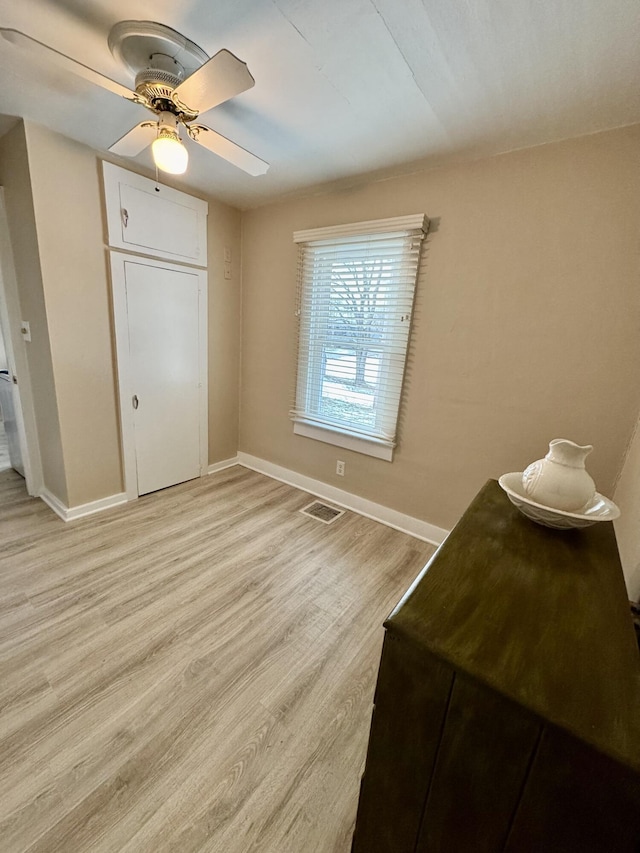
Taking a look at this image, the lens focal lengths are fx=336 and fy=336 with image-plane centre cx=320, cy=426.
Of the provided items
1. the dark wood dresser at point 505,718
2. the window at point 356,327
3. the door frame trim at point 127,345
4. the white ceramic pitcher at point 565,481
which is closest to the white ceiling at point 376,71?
the window at point 356,327

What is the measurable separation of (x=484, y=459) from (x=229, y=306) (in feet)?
8.14

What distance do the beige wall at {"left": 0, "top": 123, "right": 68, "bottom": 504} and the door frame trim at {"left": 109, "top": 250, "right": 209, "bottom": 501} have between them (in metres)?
0.39

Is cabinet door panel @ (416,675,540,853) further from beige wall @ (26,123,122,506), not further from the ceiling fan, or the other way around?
beige wall @ (26,123,122,506)

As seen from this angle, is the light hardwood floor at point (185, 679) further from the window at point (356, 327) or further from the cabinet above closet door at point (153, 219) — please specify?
the cabinet above closet door at point (153, 219)

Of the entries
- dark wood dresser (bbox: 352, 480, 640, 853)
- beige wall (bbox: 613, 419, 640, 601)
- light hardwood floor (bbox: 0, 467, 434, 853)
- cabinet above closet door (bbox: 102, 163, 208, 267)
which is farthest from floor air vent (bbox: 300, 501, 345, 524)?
cabinet above closet door (bbox: 102, 163, 208, 267)

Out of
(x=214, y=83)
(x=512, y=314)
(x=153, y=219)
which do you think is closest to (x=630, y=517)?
(x=512, y=314)

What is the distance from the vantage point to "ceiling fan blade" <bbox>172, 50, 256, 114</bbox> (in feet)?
3.38

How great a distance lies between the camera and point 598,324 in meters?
1.66

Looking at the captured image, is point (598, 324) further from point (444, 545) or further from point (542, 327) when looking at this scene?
point (444, 545)

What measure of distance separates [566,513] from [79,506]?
9.27ft

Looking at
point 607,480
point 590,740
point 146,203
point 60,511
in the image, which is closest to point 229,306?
point 146,203

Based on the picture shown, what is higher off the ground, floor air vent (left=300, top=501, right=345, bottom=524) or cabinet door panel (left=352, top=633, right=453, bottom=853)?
cabinet door panel (left=352, top=633, right=453, bottom=853)

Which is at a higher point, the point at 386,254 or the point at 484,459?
the point at 386,254

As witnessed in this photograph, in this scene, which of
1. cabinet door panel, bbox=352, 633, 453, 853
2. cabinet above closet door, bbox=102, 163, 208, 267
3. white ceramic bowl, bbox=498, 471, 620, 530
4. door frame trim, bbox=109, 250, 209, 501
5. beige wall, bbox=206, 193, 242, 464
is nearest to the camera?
cabinet door panel, bbox=352, 633, 453, 853
